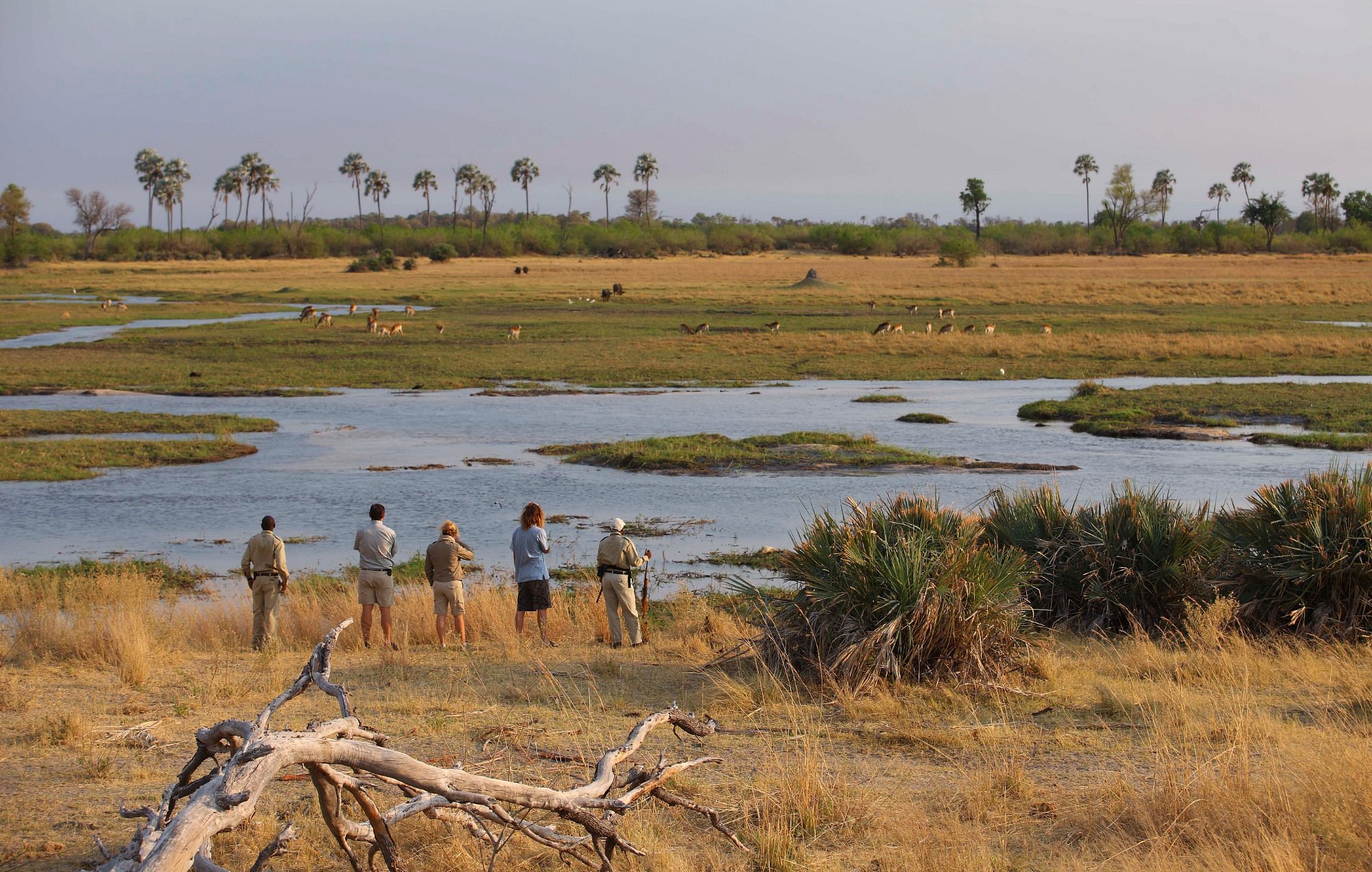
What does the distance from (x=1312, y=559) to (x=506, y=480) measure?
1524 centimetres

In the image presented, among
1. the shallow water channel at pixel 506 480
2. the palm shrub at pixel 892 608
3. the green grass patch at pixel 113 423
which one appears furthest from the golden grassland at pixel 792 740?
the green grass patch at pixel 113 423

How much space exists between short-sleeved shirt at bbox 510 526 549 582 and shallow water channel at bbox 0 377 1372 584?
386 centimetres

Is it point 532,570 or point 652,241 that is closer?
point 532,570

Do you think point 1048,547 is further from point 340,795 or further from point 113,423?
point 113,423

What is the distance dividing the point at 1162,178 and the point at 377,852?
189370mm

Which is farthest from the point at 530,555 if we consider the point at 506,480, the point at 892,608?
the point at 506,480

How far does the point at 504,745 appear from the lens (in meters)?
8.07

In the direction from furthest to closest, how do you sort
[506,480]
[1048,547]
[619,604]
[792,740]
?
[506,480]
[1048,547]
[619,604]
[792,740]

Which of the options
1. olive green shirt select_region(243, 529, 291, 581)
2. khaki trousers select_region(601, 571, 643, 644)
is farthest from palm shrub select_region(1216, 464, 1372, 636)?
olive green shirt select_region(243, 529, 291, 581)

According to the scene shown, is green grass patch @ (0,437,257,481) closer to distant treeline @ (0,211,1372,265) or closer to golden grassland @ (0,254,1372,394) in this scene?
golden grassland @ (0,254,1372,394)

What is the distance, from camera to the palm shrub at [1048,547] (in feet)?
41.6

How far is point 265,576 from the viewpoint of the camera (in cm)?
1227

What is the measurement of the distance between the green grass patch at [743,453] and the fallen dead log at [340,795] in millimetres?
18557

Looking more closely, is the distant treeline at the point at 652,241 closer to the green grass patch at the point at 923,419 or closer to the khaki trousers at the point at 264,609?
the green grass patch at the point at 923,419
